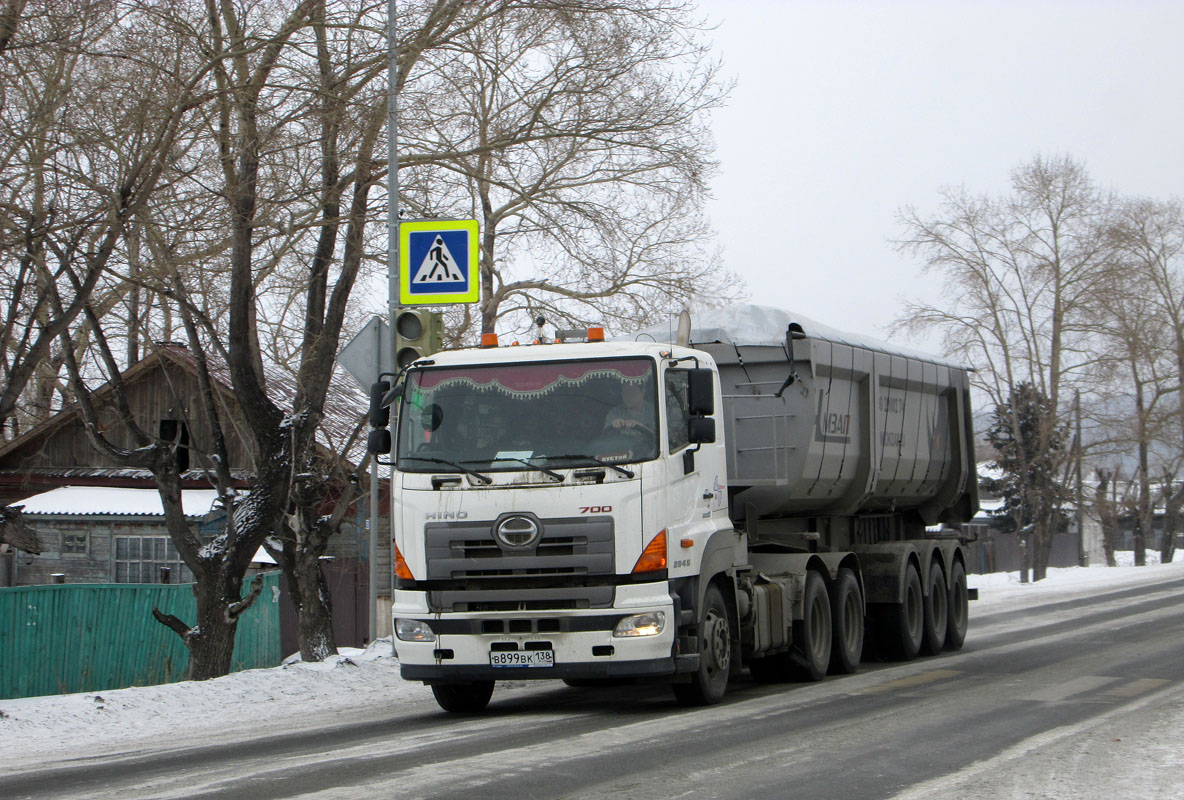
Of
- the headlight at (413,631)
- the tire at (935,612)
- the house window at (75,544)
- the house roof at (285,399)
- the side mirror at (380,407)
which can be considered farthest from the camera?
the house window at (75,544)

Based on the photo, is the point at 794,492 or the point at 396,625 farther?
the point at 794,492

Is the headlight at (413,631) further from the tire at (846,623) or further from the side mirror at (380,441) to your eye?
the tire at (846,623)

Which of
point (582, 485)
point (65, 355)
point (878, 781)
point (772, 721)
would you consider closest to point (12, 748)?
point (582, 485)

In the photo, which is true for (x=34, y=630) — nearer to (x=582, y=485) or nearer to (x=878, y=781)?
(x=582, y=485)

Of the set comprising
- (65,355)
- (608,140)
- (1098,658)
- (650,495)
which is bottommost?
(1098,658)

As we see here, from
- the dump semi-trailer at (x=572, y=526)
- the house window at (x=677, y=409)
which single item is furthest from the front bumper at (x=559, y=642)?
the house window at (x=677, y=409)

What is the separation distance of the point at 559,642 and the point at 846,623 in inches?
202

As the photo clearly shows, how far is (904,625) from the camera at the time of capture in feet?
49.1

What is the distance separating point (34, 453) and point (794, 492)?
28222 millimetres

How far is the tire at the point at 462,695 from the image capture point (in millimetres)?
10703

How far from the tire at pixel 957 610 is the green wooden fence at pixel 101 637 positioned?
1158cm

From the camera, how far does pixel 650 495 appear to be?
9.62 m

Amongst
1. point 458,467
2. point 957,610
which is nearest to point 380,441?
point 458,467

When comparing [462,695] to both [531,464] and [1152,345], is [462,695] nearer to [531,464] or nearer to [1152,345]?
[531,464]
